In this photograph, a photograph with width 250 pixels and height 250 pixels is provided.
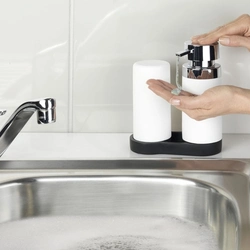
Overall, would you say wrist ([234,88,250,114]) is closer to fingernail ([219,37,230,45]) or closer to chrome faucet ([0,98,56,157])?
fingernail ([219,37,230,45])

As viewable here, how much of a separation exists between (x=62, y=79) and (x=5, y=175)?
239 millimetres

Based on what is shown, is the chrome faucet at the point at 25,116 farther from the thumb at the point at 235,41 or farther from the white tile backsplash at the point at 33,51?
the thumb at the point at 235,41

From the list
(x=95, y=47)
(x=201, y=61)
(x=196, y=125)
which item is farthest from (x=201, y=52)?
(x=95, y=47)

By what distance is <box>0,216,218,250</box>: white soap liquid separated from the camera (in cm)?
105

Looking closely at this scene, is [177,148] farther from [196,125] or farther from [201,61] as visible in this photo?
[201,61]

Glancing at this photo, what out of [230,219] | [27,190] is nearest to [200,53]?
[230,219]

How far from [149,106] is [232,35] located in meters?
0.20

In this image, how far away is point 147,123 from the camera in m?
1.18

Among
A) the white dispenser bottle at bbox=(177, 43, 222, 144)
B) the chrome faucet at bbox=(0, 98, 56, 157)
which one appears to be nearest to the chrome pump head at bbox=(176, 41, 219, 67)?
the white dispenser bottle at bbox=(177, 43, 222, 144)

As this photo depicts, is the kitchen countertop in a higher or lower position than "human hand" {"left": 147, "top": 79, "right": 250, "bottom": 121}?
lower

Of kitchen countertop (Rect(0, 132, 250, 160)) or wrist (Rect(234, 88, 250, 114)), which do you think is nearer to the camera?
wrist (Rect(234, 88, 250, 114))

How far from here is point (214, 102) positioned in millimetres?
1080

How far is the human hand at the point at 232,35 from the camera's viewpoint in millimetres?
1151

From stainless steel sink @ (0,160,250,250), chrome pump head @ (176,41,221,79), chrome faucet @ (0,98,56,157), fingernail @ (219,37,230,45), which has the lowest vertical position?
stainless steel sink @ (0,160,250,250)
